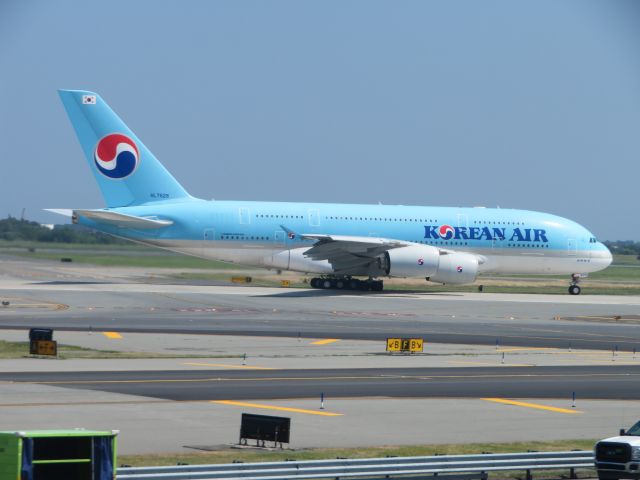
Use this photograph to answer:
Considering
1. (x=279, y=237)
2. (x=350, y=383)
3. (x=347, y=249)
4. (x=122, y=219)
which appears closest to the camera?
(x=350, y=383)

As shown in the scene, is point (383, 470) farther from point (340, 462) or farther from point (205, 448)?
point (205, 448)

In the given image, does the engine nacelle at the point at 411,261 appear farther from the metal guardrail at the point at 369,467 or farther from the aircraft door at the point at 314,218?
the metal guardrail at the point at 369,467

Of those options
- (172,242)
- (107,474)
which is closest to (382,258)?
(172,242)

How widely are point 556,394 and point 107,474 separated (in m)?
18.6

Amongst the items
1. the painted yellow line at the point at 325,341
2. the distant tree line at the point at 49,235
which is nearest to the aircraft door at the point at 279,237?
the painted yellow line at the point at 325,341

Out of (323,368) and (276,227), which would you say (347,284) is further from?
(323,368)

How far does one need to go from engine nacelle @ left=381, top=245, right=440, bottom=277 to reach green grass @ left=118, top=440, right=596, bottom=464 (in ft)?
145

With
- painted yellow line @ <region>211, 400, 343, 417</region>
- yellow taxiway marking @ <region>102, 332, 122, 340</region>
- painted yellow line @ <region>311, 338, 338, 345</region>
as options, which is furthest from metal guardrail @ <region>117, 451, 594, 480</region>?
yellow taxiway marking @ <region>102, 332, 122, 340</region>

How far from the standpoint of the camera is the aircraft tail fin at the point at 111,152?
224 feet

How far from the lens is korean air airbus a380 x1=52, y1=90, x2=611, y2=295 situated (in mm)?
67812

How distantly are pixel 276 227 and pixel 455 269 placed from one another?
1110 centimetres

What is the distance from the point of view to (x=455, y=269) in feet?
224

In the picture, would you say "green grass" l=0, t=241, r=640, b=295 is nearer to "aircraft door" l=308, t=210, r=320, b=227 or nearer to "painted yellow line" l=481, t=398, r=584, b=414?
"aircraft door" l=308, t=210, r=320, b=227

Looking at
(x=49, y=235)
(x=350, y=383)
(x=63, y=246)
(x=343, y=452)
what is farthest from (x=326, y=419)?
(x=49, y=235)
